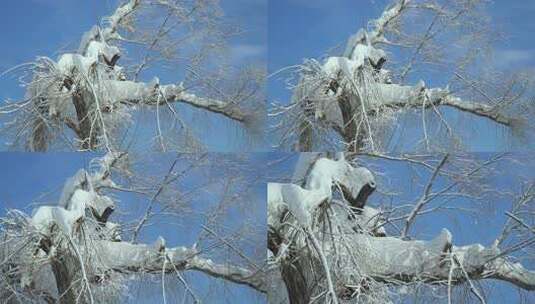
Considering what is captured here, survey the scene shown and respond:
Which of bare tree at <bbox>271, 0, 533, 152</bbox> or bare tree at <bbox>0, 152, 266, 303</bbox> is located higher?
bare tree at <bbox>271, 0, 533, 152</bbox>

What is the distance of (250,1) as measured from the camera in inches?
144

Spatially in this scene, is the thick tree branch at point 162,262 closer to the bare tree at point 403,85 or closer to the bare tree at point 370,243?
the bare tree at point 370,243

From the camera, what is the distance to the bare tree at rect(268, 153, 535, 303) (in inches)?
119

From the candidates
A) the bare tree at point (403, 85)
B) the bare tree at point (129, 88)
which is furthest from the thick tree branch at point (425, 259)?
the bare tree at point (129, 88)

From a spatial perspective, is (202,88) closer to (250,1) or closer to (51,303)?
(250,1)

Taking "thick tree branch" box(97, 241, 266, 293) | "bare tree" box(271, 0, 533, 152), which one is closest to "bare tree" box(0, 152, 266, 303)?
"thick tree branch" box(97, 241, 266, 293)

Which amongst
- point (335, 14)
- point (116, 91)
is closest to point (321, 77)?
point (335, 14)

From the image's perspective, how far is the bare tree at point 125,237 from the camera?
3.28 m

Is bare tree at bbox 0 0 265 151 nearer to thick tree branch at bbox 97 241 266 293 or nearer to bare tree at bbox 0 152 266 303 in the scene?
bare tree at bbox 0 152 266 303

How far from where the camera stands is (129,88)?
11.5ft

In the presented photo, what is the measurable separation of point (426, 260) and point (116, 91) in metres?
0.99

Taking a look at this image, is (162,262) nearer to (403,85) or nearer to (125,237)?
(125,237)

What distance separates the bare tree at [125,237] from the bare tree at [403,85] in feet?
0.96

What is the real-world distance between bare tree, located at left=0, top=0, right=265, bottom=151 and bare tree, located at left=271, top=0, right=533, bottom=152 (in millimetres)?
232
